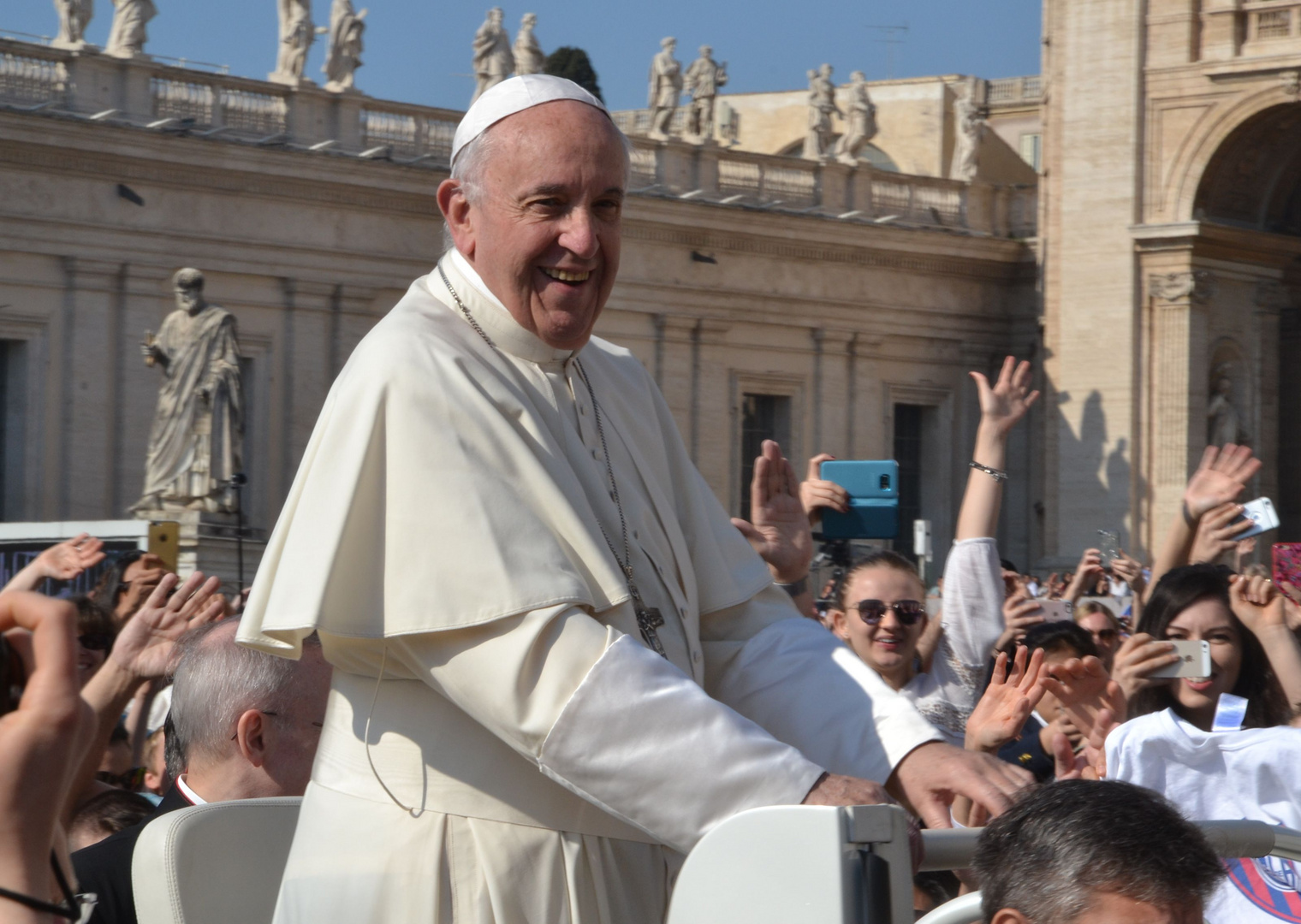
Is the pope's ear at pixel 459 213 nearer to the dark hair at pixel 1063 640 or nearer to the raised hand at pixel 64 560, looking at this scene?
the raised hand at pixel 64 560

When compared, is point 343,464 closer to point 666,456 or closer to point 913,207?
point 666,456

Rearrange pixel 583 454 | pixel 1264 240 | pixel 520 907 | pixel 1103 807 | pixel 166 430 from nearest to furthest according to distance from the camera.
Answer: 1. pixel 1103 807
2. pixel 520 907
3. pixel 583 454
4. pixel 166 430
5. pixel 1264 240

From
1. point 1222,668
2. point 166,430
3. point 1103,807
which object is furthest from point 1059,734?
point 166,430

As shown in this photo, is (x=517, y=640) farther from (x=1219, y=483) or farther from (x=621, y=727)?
(x=1219, y=483)

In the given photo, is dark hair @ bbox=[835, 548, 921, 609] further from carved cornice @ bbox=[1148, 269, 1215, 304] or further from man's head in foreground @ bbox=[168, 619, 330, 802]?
carved cornice @ bbox=[1148, 269, 1215, 304]

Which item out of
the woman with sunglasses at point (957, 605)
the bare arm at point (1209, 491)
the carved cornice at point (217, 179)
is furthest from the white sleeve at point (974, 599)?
the carved cornice at point (217, 179)

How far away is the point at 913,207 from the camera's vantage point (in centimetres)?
3177

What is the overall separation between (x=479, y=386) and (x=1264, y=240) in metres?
29.8

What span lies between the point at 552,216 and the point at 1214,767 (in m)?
2.09

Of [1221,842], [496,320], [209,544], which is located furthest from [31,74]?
[1221,842]

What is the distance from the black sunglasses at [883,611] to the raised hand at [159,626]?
162cm

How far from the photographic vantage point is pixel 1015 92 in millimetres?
45125

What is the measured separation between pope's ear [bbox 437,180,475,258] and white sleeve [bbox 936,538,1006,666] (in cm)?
257

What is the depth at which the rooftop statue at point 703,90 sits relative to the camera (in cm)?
2988
